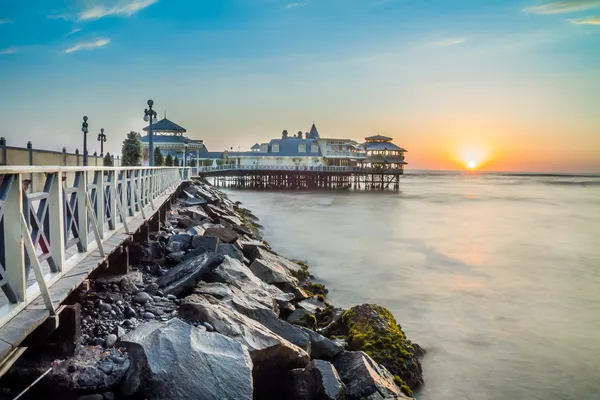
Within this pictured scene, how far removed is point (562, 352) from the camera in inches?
299

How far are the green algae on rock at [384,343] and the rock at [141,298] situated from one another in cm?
281

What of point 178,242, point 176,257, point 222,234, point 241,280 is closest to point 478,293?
point 222,234

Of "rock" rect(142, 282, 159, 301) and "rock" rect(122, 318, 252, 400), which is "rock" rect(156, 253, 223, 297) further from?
"rock" rect(122, 318, 252, 400)

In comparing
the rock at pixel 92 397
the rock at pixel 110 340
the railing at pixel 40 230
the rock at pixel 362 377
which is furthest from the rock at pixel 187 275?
the rock at pixel 92 397

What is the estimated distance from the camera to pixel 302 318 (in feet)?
21.5

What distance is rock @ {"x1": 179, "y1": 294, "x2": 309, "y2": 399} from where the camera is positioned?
13.6 ft

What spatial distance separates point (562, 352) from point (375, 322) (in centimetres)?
373

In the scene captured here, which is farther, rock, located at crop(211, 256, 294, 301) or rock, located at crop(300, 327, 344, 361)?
rock, located at crop(211, 256, 294, 301)

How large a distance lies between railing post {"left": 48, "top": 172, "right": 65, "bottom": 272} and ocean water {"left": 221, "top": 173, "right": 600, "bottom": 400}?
472 centimetres

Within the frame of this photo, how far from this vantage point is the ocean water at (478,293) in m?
6.65

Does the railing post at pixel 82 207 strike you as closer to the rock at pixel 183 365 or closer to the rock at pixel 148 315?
the rock at pixel 148 315

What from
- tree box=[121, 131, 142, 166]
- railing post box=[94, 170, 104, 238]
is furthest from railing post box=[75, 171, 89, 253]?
tree box=[121, 131, 142, 166]

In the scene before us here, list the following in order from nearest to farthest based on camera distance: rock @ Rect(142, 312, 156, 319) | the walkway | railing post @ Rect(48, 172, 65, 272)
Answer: the walkway < railing post @ Rect(48, 172, 65, 272) < rock @ Rect(142, 312, 156, 319)

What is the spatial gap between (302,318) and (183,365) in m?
3.36
